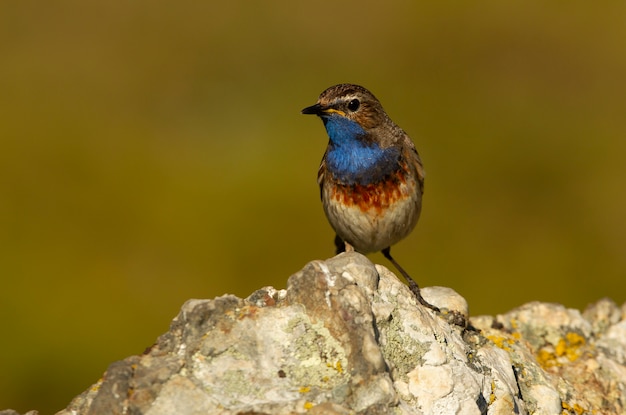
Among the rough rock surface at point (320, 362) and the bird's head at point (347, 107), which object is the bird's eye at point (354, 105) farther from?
the rough rock surface at point (320, 362)

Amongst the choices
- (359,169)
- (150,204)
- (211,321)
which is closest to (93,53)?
(150,204)

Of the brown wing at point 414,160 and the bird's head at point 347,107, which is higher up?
the bird's head at point 347,107

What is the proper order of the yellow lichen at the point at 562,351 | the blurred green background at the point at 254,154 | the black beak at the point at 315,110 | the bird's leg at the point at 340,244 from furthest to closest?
the blurred green background at the point at 254,154
the bird's leg at the point at 340,244
the black beak at the point at 315,110
the yellow lichen at the point at 562,351

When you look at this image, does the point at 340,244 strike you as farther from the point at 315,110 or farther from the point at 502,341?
the point at 502,341

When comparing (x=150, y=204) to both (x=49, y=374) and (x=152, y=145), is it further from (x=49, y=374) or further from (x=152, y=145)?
(x=49, y=374)

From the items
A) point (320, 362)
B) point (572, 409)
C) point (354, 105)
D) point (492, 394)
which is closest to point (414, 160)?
point (354, 105)

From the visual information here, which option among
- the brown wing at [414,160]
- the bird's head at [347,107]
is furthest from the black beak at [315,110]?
the brown wing at [414,160]

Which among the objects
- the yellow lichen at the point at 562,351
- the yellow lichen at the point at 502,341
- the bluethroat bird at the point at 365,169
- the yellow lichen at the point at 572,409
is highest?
the bluethroat bird at the point at 365,169

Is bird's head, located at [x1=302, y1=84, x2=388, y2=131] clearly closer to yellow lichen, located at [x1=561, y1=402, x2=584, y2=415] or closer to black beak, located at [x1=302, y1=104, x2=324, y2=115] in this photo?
black beak, located at [x1=302, y1=104, x2=324, y2=115]

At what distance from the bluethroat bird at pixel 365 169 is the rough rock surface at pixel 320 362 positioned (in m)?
1.98

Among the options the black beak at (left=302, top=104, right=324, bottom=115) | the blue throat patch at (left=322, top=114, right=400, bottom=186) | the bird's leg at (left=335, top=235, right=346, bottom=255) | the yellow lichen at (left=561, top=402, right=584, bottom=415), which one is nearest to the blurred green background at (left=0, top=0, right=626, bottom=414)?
the bird's leg at (left=335, top=235, right=346, bottom=255)

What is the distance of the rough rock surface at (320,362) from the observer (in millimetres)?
5430

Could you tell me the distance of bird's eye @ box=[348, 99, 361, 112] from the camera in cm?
861

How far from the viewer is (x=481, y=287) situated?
14336 millimetres
